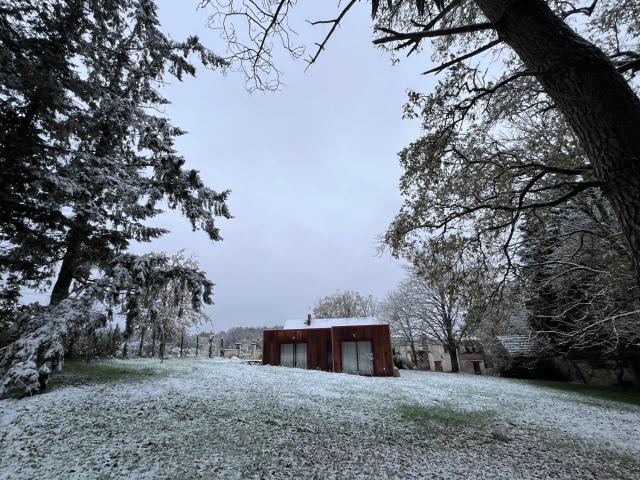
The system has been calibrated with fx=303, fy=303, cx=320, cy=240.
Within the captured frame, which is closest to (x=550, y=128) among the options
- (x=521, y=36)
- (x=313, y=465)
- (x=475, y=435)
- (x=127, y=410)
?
(x=521, y=36)

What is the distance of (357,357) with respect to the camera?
19.5 m

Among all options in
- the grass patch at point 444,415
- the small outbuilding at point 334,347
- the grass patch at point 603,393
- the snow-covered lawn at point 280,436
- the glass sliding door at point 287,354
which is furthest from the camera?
the glass sliding door at point 287,354

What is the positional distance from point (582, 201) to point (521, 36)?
31.7 feet

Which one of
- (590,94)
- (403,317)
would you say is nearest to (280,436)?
(590,94)

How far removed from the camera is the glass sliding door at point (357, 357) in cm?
1908

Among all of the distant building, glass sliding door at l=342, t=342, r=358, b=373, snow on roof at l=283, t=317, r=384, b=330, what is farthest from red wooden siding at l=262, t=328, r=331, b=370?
the distant building

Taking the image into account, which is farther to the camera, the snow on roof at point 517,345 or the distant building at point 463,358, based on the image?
the distant building at point 463,358

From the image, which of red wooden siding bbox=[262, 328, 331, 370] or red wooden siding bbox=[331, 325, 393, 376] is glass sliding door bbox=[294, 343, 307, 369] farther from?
red wooden siding bbox=[331, 325, 393, 376]

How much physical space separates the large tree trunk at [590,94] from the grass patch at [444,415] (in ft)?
22.2

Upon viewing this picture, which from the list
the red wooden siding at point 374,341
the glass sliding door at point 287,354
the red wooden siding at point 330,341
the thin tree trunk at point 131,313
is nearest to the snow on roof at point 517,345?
the red wooden siding at point 374,341

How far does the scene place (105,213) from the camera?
9.64 m

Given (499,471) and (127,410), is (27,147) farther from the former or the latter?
(499,471)

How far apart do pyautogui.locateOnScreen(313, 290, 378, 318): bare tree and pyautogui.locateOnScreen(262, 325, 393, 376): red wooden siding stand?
23954mm

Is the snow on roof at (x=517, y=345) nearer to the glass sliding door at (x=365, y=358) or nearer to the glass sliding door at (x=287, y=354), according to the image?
the glass sliding door at (x=365, y=358)
